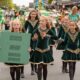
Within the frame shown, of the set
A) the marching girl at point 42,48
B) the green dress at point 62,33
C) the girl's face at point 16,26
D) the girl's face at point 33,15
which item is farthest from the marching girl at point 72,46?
the girl's face at point 16,26

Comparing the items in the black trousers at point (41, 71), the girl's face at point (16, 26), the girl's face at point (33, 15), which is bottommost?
the black trousers at point (41, 71)

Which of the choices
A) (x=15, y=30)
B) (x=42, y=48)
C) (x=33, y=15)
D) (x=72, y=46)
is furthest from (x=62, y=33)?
(x=15, y=30)

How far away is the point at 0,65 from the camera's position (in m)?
14.1

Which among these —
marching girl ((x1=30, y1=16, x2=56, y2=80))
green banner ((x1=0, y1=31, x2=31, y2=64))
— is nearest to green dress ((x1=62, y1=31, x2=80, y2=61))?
marching girl ((x1=30, y1=16, x2=56, y2=80))

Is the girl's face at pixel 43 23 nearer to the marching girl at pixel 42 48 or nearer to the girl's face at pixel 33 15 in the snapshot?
the marching girl at pixel 42 48

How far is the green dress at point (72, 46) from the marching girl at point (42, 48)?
1.93 feet

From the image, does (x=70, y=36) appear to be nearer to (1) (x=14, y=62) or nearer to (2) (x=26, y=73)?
(1) (x=14, y=62)

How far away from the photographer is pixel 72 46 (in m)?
10.5

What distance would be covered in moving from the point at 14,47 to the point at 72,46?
1569mm

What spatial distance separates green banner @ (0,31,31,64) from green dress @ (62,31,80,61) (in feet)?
4.13

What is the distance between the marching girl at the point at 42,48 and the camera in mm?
9961

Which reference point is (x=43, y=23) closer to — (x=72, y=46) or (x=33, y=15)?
(x=72, y=46)

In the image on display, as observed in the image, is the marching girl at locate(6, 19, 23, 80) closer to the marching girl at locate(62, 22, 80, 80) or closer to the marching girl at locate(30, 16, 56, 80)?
the marching girl at locate(30, 16, 56, 80)

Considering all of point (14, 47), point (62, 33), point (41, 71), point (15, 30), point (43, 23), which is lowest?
point (41, 71)
